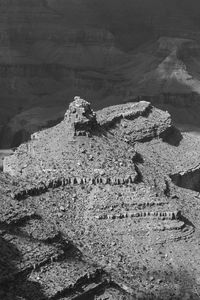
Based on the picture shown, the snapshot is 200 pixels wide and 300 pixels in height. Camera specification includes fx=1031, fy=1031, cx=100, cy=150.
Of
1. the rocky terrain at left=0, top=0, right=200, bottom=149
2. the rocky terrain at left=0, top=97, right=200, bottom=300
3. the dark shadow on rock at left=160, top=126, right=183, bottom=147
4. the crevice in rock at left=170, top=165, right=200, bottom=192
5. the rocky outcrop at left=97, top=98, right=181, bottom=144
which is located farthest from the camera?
the rocky terrain at left=0, top=0, right=200, bottom=149

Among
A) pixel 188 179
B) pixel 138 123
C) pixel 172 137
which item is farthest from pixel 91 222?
pixel 172 137

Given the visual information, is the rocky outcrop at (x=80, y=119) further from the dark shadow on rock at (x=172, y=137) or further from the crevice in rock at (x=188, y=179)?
the dark shadow on rock at (x=172, y=137)

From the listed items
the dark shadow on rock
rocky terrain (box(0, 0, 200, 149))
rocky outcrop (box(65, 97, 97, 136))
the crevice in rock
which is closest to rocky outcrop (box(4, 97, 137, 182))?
rocky outcrop (box(65, 97, 97, 136))

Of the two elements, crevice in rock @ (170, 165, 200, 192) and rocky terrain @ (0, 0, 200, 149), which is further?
rocky terrain @ (0, 0, 200, 149)

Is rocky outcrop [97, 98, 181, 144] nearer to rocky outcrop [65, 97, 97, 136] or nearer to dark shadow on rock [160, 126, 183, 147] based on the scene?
dark shadow on rock [160, 126, 183, 147]

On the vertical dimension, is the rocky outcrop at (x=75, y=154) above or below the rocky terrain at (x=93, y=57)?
below

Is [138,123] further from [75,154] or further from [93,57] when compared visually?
[93,57]

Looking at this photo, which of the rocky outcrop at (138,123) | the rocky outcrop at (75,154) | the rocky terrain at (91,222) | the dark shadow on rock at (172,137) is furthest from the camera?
the dark shadow on rock at (172,137)

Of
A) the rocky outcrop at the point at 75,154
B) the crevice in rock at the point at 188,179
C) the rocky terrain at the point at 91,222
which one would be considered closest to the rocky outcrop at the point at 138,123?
the crevice in rock at the point at 188,179

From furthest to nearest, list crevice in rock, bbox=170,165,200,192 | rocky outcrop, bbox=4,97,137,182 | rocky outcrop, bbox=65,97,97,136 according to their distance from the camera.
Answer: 1. crevice in rock, bbox=170,165,200,192
2. rocky outcrop, bbox=65,97,97,136
3. rocky outcrop, bbox=4,97,137,182
